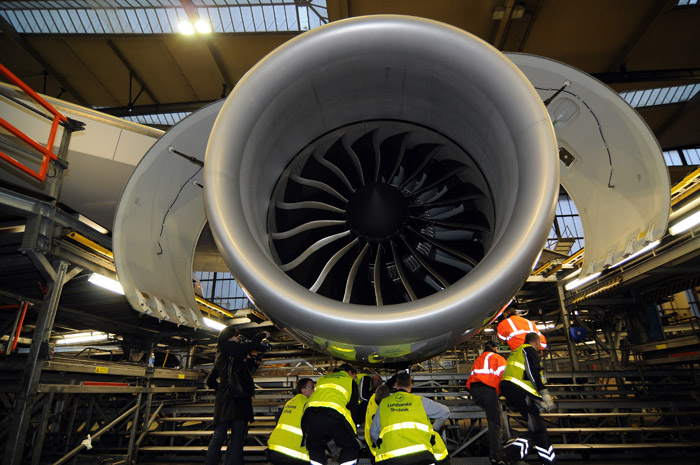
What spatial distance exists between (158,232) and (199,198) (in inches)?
14.3

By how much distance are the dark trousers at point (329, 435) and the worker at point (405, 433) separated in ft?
0.78

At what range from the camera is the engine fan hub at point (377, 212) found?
8.60 feet

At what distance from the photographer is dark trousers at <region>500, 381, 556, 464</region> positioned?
3.77 meters

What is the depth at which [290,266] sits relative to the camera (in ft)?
7.89

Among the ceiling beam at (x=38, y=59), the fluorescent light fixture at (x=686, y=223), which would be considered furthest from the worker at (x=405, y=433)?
the ceiling beam at (x=38, y=59)

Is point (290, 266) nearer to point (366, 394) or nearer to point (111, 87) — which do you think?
point (366, 394)

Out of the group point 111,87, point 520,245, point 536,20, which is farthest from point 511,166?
point 111,87

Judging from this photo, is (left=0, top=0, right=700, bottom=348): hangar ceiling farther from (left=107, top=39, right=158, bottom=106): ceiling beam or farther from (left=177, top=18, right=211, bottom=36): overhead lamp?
(left=177, top=18, right=211, bottom=36): overhead lamp

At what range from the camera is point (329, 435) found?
12.0ft

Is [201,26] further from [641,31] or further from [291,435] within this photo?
[641,31]

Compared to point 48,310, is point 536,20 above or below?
above

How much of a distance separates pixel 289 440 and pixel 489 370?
86.6 inches

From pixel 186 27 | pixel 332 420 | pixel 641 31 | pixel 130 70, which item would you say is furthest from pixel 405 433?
pixel 130 70

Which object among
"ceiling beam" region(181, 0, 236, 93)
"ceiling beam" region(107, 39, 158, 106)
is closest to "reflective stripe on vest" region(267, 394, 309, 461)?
"ceiling beam" region(181, 0, 236, 93)
